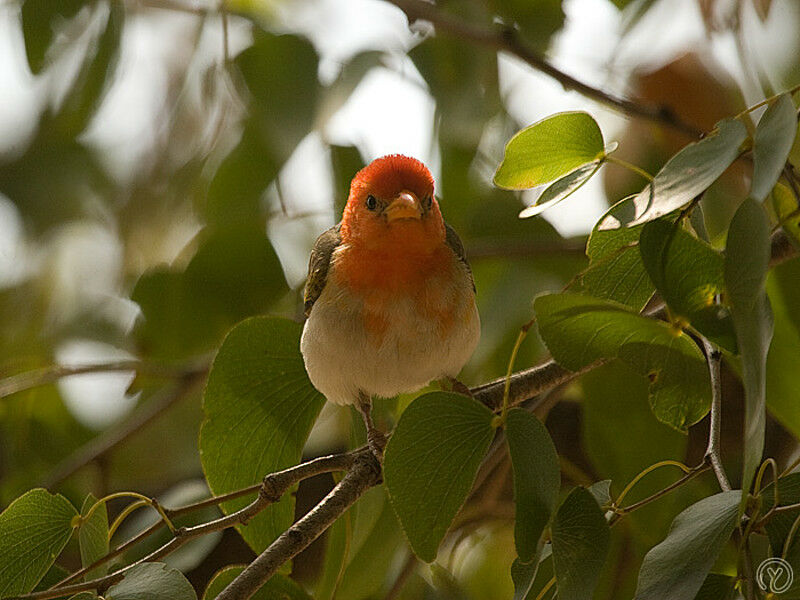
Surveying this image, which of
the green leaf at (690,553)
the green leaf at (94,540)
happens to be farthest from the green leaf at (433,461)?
the green leaf at (94,540)

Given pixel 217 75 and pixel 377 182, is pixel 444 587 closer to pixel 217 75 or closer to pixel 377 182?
pixel 377 182

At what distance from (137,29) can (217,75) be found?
722 mm

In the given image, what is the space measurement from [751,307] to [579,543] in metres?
0.34

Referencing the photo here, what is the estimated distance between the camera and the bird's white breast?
176 cm

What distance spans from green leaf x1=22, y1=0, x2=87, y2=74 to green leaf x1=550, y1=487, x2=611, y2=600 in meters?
1.34

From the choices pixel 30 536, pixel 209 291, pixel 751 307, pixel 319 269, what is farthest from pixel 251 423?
pixel 751 307

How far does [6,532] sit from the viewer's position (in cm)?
126

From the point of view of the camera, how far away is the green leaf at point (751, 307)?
34.6 inches

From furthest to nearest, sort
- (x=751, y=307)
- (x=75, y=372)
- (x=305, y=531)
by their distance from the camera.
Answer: (x=75, y=372) < (x=305, y=531) < (x=751, y=307)

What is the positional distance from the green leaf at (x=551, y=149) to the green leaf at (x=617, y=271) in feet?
0.32

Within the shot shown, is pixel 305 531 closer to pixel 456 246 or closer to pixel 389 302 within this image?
pixel 389 302

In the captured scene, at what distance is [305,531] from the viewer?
135cm

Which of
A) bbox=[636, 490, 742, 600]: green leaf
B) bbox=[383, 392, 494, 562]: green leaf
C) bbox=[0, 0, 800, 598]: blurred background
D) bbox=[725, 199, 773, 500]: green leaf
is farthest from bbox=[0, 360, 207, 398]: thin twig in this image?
bbox=[725, 199, 773, 500]: green leaf

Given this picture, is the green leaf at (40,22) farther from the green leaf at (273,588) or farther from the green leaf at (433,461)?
the green leaf at (433,461)
